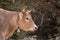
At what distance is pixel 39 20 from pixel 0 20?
5168mm

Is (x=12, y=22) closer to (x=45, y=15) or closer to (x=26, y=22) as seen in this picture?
(x=26, y=22)

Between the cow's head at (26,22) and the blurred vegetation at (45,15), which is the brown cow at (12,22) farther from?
the blurred vegetation at (45,15)

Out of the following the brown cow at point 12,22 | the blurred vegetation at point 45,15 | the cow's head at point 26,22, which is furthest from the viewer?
the blurred vegetation at point 45,15

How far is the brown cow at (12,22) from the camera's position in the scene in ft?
32.2

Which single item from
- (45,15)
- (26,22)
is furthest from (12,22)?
(45,15)

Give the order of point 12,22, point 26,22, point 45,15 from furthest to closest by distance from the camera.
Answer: point 45,15
point 26,22
point 12,22

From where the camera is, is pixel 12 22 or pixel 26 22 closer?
pixel 12 22

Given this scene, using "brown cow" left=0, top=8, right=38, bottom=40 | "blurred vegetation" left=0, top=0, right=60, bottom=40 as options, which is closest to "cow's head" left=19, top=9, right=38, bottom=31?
"brown cow" left=0, top=8, right=38, bottom=40

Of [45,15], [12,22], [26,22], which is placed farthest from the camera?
[45,15]

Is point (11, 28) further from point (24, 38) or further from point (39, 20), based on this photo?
point (39, 20)

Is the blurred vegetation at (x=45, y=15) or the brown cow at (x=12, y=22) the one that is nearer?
the brown cow at (x=12, y=22)

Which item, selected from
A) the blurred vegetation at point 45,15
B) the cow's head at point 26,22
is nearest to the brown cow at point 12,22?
the cow's head at point 26,22

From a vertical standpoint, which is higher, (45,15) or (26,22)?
(26,22)

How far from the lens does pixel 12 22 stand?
393 inches
